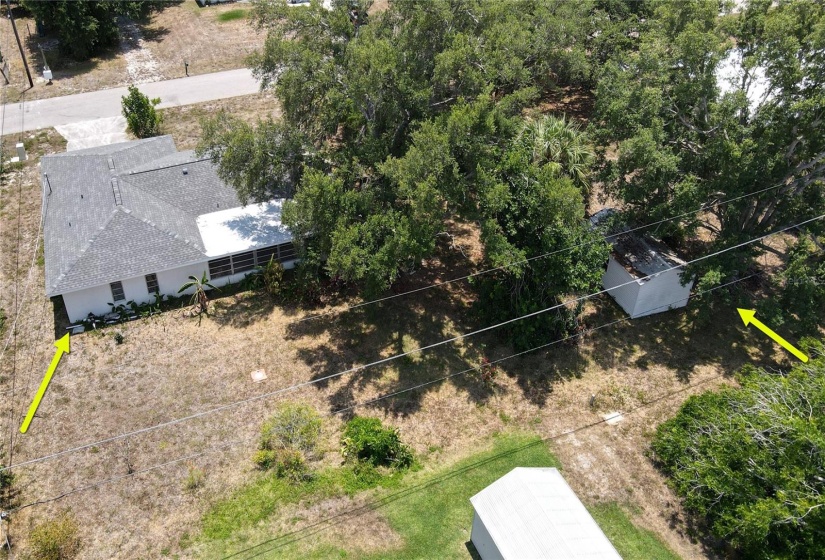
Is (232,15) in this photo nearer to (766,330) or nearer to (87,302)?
(87,302)

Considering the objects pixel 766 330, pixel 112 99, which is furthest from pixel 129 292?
pixel 766 330

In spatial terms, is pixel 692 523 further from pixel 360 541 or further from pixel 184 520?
pixel 184 520

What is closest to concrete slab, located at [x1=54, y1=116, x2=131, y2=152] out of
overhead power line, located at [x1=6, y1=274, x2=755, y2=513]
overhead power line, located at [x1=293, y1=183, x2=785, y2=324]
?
overhead power line, located at [x1=293, y1=183, x2=785, y2=324]

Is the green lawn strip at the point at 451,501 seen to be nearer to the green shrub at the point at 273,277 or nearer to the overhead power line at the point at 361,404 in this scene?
the overhead power line at the point at 361,404

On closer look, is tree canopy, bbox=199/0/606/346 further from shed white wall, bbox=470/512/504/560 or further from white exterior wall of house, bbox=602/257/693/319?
shed white wall, bbox=470/512/504/560

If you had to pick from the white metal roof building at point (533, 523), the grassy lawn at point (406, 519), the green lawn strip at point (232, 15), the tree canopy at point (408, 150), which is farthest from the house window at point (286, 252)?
the green lawn strip at point (232, 15)

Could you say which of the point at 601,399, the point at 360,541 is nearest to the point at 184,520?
the point at 360,541
